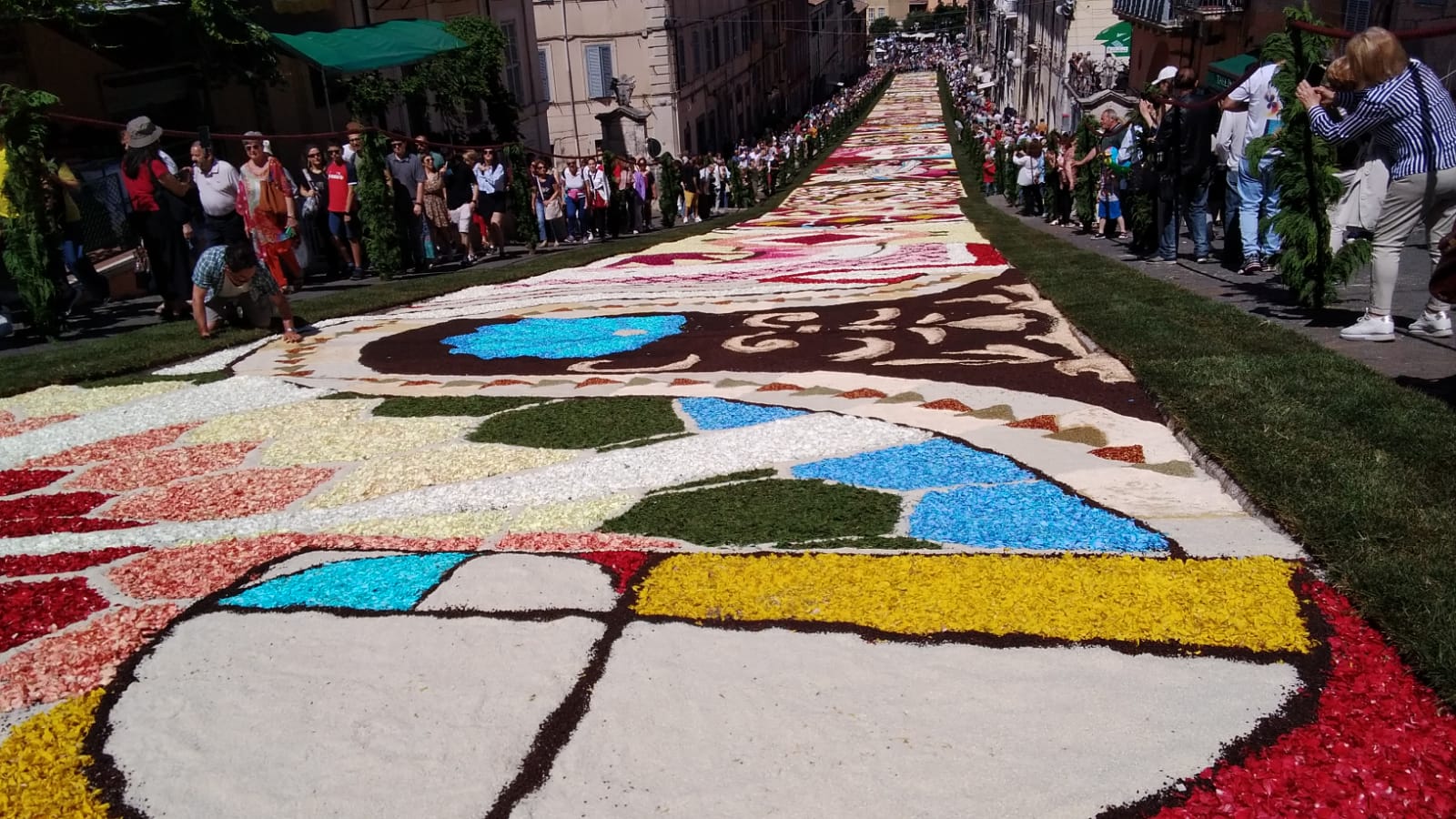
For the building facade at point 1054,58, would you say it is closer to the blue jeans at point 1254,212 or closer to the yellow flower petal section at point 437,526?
the blue jeans at point 1254,212

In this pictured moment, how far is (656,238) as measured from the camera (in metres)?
17.8

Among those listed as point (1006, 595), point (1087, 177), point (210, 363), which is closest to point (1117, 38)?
point (1087, 177)

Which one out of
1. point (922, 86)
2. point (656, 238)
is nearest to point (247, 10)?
point (656, 238)

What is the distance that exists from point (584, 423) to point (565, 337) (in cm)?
294

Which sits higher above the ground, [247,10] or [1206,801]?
[247,10]

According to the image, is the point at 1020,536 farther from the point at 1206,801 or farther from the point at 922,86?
the point at 922,86

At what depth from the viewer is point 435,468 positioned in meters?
5.02

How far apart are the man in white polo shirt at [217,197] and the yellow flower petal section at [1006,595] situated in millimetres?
7474

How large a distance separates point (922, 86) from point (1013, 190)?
71400 mm

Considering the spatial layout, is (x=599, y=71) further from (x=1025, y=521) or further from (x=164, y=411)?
(x=1025, y=521)

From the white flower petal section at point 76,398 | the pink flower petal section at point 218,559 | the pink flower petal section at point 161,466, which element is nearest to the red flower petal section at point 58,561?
the pink flower petal section at point 218,559

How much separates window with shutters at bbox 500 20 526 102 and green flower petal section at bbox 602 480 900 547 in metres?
23.9

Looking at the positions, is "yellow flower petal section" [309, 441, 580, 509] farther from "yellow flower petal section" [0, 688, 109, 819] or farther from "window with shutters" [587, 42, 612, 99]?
"window with shutters" [587, 42, 612, 99]

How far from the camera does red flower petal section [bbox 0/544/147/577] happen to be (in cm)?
378
